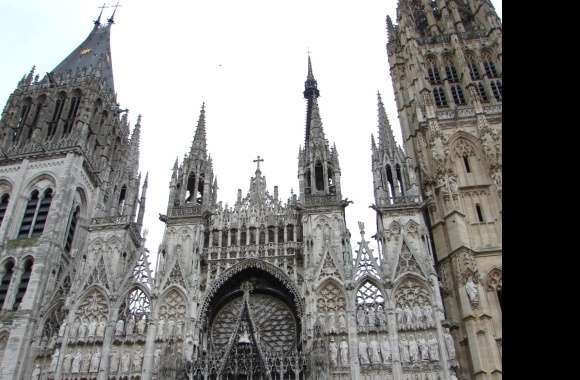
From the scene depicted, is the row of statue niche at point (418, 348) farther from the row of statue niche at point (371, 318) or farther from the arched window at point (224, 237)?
the arched window at point (224, 237)

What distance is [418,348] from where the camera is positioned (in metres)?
21.0

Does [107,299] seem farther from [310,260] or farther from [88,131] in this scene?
[88,131]

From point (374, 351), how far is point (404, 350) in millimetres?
1182

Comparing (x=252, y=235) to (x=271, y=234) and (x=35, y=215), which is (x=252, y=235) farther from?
(x=35, y=215)

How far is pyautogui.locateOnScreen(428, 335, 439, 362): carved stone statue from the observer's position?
20703mm

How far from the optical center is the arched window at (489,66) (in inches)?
1299

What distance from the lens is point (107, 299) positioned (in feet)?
79.8

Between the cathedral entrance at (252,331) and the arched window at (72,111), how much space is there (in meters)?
17.6

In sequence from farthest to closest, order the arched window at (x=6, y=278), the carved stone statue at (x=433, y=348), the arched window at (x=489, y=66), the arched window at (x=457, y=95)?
the arched window at (x=489, y=66)
the arched window at (x=457, y=95)
the arched window at (x=6, y=278)
the carved stone statue at (x=433, y=348)

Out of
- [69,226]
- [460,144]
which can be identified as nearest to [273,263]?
[460,144]

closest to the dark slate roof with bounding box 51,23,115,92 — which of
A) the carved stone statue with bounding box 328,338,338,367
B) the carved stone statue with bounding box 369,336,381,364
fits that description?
the carved stone statue with bounding box 328,338,338,367

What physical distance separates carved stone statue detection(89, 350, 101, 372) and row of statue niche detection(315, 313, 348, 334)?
369 inches

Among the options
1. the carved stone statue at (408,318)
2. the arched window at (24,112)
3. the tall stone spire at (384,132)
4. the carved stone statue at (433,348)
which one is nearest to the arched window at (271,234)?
the carved stone statue at (408,318)
